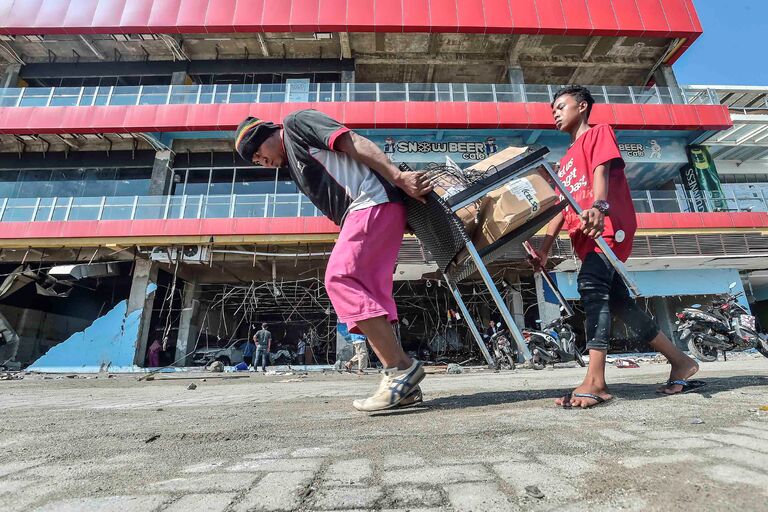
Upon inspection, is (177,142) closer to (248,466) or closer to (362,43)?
(362,43)

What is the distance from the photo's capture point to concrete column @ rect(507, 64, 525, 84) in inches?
574

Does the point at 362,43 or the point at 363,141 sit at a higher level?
the point at 362,43

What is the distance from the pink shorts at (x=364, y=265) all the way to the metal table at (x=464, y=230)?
190 millimetres

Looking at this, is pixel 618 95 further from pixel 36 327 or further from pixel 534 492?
pixel 36 327

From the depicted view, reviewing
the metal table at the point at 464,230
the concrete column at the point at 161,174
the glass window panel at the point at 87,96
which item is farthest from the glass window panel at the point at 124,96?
the metal table at the point at 464,230

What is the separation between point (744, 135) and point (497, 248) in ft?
58.2

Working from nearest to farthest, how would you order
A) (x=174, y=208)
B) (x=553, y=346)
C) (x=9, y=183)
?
(x=553, y=346) → (x=174, y=208) → (x=9, y=183)

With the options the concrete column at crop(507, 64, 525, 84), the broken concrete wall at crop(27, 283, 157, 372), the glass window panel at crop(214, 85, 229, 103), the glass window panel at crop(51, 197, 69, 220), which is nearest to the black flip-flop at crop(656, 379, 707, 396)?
the broken concrete wall at crop(27, 283, 157, 372)

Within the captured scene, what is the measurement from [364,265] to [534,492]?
4.30ft

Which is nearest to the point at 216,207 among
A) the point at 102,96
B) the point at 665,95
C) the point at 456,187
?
the point at 102,96

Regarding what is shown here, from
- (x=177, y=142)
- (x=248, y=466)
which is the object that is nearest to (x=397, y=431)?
(x=248, y=466)

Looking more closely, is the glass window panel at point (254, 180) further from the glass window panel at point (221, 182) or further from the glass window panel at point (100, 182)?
the glass window panel at point (100, 182)

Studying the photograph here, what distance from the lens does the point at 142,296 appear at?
1137 cm

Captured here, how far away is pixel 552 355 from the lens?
25.5ft
